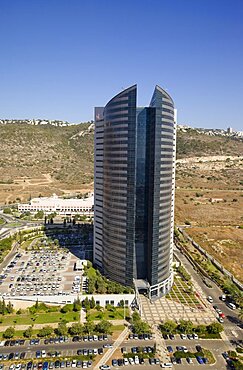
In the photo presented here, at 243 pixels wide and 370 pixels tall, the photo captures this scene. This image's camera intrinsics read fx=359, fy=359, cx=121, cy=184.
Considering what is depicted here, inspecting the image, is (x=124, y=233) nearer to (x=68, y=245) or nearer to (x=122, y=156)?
(x=122, y=156)

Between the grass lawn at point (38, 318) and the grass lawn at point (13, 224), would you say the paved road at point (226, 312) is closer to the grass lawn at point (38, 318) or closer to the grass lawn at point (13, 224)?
the grass lawn at point (38, 318)

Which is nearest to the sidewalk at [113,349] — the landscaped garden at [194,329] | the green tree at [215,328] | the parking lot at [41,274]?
the landscaped garden at [194,329]

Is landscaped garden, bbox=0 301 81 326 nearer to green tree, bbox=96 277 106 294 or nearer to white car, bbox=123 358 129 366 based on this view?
green tree, bbox=96 277 106 294

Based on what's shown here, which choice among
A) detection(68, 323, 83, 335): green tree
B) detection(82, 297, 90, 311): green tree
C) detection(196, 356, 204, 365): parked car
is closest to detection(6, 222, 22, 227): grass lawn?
detection(82, 297, 90, 311): green tree

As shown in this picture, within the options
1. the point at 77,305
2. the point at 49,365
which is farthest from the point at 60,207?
the point at 49,365

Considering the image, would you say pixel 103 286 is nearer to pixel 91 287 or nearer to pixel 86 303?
pixel 91 287
